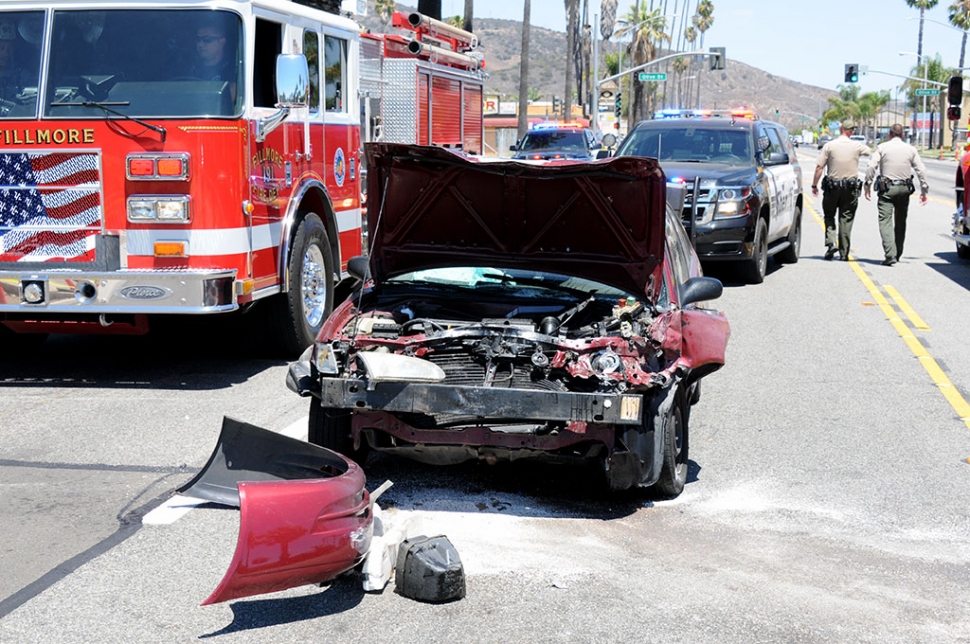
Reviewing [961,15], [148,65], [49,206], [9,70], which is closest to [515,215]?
[148,65]

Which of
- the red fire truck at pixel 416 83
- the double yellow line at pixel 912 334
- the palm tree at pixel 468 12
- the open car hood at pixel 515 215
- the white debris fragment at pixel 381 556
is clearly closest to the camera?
the white debris fragment at pixel 381 556

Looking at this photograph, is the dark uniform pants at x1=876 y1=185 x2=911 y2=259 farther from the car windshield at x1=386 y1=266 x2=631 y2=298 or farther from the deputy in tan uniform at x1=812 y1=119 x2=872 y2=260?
the car windshield at x1=386 y1=266 x2=631 y2=298

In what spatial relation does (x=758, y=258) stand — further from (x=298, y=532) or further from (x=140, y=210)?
(x=298, y=532)

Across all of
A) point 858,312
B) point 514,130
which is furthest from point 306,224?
point 514,130

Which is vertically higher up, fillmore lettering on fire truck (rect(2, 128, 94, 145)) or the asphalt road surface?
fillmore lettering on fire truck (rect(2, 128, 94, 145))

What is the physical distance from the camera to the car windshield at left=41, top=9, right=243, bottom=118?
8.76 meters

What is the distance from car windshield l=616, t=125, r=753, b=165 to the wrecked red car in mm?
8439

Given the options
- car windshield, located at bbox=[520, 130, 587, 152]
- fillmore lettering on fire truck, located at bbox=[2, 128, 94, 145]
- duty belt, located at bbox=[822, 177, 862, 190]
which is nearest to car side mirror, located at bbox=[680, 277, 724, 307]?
fillmore lettering on fire truck, located at bbox=[2, 128, 94, 145]

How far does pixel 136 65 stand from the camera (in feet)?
29.1

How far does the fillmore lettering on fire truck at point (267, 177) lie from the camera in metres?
9.03

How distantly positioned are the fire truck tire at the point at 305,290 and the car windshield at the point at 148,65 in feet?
5.06

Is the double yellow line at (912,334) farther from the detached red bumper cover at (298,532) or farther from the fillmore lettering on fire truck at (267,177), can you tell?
the fillmore lettering on fire truck at (267,177)

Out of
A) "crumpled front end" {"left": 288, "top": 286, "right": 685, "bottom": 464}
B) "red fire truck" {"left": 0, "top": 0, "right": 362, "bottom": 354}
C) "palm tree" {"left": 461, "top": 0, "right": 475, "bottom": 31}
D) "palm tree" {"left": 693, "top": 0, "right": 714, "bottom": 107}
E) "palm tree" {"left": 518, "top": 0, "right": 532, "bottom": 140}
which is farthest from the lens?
"palm tree" {"left": 693, "top": 0, "right": 714, "bottom": 107}

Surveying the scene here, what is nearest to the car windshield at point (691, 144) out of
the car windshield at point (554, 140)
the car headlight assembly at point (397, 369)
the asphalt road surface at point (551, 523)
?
the asphalt road surface at point (551, 523)
